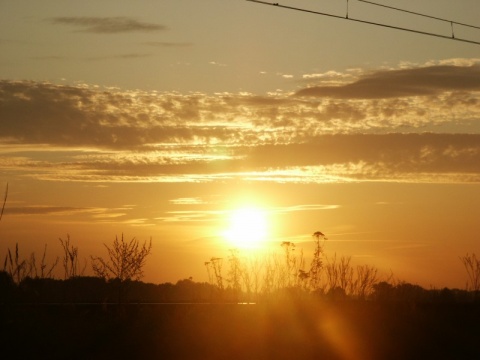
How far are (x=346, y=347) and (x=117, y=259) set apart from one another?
6399 millimetres

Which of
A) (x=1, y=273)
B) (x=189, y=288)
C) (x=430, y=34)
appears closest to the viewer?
(x=1, y=273)

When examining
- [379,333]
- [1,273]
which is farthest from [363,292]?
[1,273]

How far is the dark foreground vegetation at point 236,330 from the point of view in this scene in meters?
15.5

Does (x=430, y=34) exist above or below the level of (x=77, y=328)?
above

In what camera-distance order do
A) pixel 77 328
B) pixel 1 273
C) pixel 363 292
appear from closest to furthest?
pixel 77 328, pixel 1 273, pixel 363 292

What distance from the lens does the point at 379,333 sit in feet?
Result: 59.1

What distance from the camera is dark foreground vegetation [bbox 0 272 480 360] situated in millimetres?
15508

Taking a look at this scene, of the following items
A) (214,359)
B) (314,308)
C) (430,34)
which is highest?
(430,34)

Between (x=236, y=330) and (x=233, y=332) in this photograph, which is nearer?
(x=233, y=332)

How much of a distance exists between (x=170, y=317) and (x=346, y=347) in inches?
152

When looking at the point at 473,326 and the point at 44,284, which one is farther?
the point at 44,284

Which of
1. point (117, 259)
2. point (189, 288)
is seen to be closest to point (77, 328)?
point (117, 259)

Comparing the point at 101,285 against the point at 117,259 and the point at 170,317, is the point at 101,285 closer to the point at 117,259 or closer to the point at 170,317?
the point at 117,259

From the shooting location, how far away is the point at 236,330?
55.7 feet
